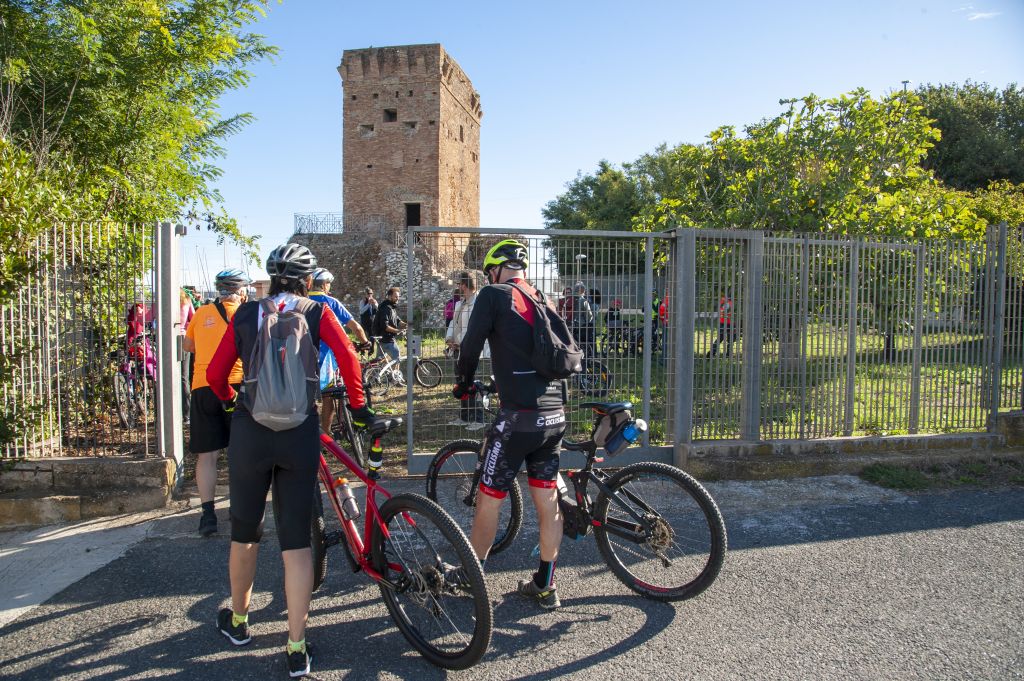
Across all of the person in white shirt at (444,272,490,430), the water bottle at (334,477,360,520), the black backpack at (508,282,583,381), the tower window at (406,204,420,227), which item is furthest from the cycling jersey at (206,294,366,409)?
the tower window at (406,204,420,227)

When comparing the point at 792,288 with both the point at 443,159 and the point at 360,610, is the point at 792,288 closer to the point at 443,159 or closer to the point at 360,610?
the point at 360,610

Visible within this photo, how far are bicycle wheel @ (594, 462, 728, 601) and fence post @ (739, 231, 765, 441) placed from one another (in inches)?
111

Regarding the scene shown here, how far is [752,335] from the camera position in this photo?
6.28 metres

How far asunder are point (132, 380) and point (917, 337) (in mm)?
7555

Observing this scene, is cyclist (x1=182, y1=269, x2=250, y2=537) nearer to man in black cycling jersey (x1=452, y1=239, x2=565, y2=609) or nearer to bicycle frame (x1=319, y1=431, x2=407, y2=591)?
bicycle frame (x1=319, y1=431, x2=407, y2=591)

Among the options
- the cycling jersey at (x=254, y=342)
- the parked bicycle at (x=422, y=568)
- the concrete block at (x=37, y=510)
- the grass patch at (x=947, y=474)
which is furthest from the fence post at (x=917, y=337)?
the concrete block at (x=37, y=510)

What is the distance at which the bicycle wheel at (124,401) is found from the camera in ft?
18.7

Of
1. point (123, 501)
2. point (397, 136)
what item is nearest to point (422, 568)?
point (123, 501)

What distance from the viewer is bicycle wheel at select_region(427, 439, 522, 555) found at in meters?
4.36

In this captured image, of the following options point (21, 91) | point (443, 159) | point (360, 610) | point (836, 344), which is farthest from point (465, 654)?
point (443, 159)

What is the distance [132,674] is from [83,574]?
147 centimetres

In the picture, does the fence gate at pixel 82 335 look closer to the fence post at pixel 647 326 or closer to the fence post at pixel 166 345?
the fence post at pixel 166 345

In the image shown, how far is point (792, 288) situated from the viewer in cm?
627

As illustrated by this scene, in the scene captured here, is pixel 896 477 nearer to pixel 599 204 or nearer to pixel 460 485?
pixel 460 485
